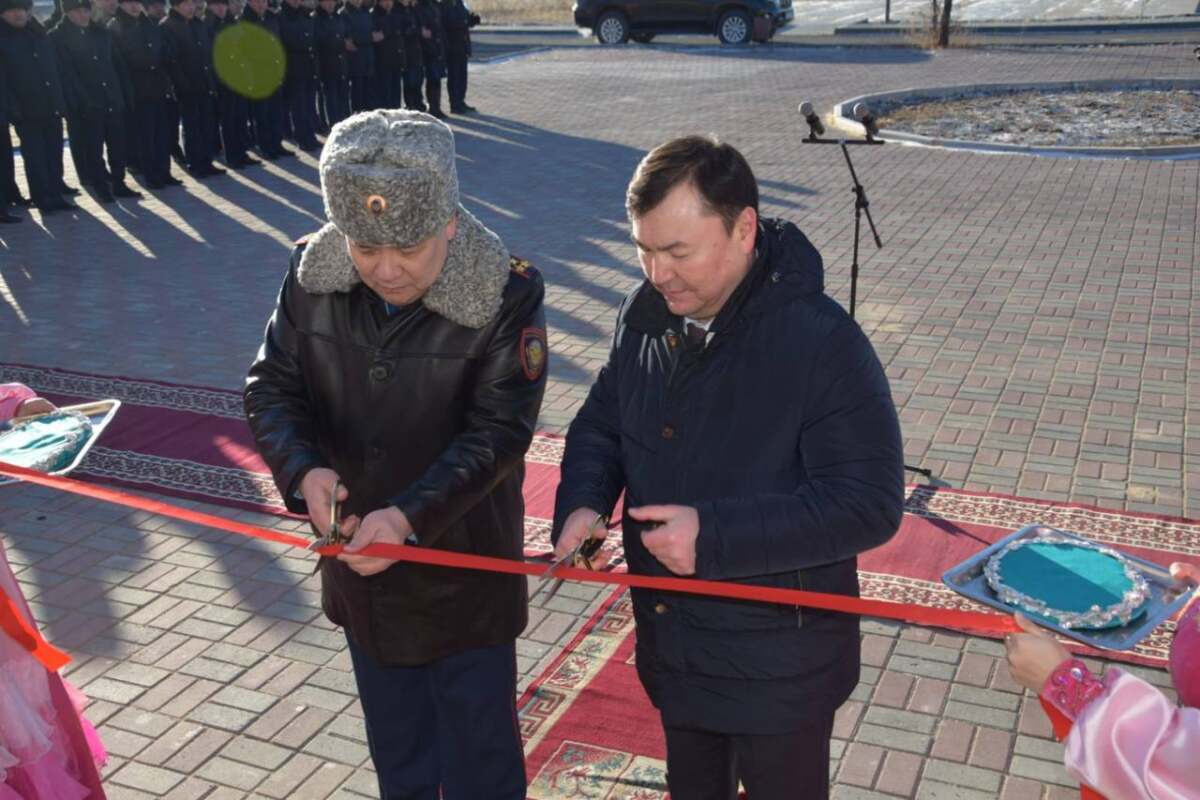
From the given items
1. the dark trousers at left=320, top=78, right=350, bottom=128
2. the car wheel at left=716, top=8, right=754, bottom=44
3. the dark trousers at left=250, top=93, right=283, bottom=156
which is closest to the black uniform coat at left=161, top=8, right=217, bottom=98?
the dark trousers at left=250, top=93, right=283, bottom=156

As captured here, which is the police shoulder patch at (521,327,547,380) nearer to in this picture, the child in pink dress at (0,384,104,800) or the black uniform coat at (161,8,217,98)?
the child in pink dress at (0,384,104,800)

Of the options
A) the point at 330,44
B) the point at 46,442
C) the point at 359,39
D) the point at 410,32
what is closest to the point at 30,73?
the point at 330,44

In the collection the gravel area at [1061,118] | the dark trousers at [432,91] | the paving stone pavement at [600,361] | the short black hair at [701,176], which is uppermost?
the short black hair at [701,176]

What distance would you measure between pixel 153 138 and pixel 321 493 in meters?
12.6

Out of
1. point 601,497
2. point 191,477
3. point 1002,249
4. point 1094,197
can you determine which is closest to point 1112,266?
point 1002,249

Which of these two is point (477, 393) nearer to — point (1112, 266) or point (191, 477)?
point (191, 477)

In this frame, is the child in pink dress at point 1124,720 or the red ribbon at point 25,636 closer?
the child in pink dress at point 1124,720

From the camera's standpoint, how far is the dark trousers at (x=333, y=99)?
17625 millimetres

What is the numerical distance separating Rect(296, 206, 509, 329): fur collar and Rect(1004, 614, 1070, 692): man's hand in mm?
1395

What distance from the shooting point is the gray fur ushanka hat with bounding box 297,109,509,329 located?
8.57ft

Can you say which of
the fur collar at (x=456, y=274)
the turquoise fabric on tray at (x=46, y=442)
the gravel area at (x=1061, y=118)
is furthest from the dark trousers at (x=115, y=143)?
the fur collar at (x=456, y=274)

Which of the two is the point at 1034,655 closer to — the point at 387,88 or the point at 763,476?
the point at 763,476

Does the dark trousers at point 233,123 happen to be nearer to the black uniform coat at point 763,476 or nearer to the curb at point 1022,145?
the curb at point 1022,145

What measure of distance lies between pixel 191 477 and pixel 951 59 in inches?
815
